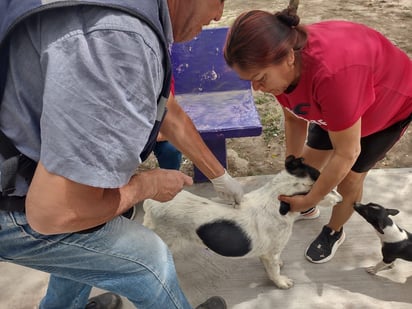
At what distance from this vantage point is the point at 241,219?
2.51m

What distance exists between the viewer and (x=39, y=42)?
3.77ft

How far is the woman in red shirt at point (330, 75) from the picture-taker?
6.05ft

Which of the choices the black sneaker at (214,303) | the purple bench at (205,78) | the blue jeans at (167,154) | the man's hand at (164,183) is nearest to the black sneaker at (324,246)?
the black sneaker at (214,303)

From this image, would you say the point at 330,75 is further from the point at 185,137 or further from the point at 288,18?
the point at 185,137

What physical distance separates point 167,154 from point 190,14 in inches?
79.2

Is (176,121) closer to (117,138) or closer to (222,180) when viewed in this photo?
(222,180)

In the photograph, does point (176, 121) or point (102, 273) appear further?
point (176, 121)

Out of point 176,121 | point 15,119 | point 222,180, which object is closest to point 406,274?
point 222,180

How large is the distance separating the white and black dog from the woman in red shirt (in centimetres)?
10

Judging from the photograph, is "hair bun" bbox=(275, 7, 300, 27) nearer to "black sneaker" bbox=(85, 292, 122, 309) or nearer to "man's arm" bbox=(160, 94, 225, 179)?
"man's arm" bbox=(160, 94, 225, 179)

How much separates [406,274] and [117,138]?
2.41m

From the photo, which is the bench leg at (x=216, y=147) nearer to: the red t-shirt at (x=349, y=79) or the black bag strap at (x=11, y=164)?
the red t-shirt at (x=349, y=79)

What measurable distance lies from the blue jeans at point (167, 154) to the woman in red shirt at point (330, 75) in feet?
3.83

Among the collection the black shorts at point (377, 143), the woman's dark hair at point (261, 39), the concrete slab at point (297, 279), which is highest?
the woman's dark hair at point (261, 39)
